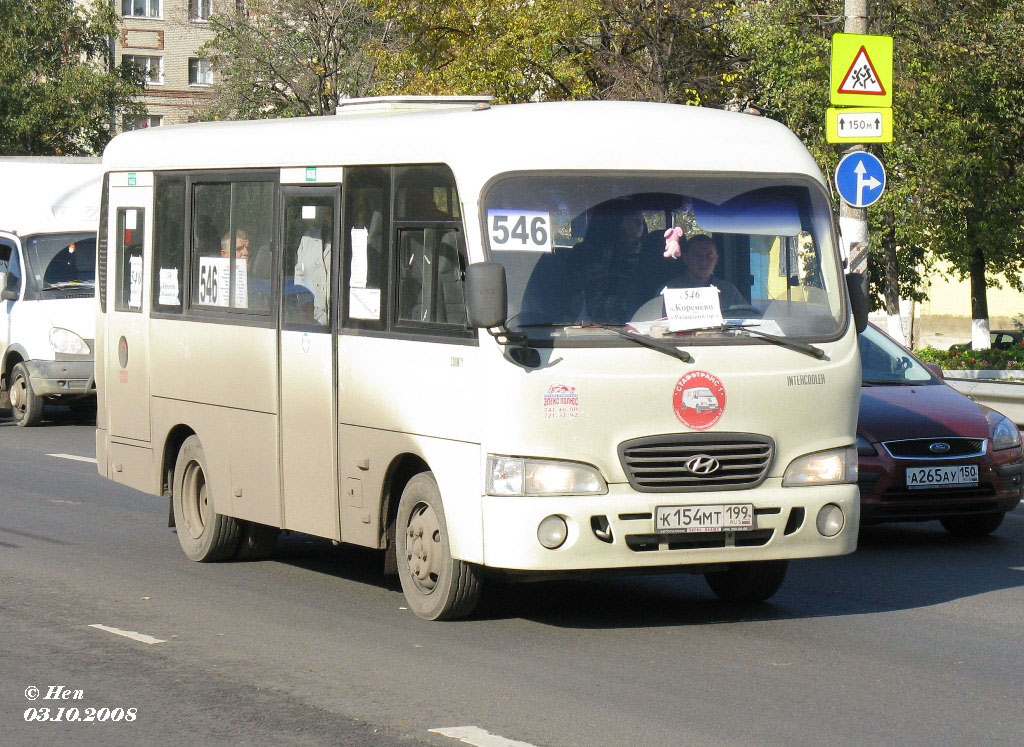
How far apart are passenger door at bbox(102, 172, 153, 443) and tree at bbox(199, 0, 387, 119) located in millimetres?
Result: 31193

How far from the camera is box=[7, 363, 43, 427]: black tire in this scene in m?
21.5

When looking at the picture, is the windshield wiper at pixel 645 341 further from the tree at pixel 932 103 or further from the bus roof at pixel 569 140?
the tree at pixel 932 103

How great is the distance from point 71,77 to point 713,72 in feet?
93.1

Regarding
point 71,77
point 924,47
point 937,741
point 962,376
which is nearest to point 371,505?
point 937,741

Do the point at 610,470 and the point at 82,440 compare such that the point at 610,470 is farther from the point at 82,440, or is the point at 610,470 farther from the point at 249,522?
the point at 82,440

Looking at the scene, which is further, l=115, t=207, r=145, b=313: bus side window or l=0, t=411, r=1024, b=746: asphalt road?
l=115, t=207, r=145, b=313: bus side window

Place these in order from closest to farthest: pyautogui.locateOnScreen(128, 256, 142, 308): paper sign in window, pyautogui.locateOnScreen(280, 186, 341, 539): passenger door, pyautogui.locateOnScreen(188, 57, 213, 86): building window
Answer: pyautogui.locateOnScreen(280, 186, 341, 539): passenger door, pyautogui.locateOnScreen(128, 256, 142, 308): paper sign in window, pyautogui.locateOnScreen(188, 57, 213, 86): building window

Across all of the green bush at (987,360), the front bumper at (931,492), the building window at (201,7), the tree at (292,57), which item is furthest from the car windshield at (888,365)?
the building window at (201,7)

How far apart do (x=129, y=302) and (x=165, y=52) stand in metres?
78.5

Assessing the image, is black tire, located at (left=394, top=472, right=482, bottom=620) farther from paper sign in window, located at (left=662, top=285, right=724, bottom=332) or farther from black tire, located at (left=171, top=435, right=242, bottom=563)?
black tire, located at (left=171, top=435, right=242, bottom=563)

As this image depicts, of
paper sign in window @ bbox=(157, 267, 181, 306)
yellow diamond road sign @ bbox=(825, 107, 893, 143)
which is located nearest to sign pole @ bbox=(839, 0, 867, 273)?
yellow diamond road sign @ bbox=(825, 107, 893, 143)

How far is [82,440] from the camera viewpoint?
1966 cm

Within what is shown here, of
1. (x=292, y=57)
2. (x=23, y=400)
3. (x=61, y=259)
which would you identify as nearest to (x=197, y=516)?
(x=23, y=400)

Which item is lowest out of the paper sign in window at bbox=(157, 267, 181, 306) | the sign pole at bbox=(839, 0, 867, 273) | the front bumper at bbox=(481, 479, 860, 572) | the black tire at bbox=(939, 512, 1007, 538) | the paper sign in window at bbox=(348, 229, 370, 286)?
the black tire at bbox=(939, 512, 1007, 538)
